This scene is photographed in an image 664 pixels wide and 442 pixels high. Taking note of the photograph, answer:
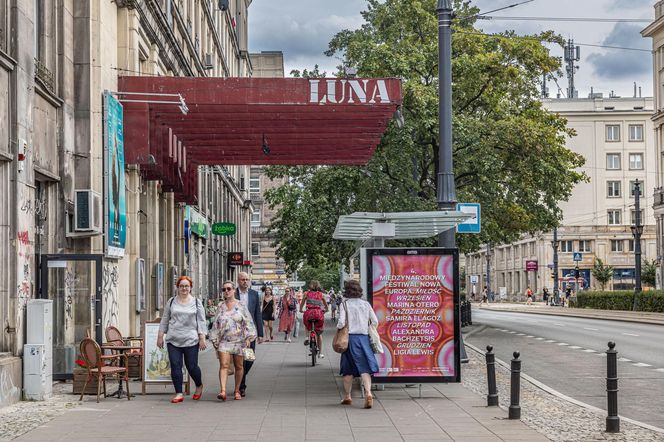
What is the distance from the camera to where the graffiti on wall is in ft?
58.0

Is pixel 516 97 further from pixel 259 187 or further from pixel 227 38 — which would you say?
pixel 259 187

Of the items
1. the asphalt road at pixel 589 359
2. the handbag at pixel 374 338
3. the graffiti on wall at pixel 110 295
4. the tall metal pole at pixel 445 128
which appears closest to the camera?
the handbag at pixel 374 338

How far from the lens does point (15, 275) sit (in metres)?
13.3

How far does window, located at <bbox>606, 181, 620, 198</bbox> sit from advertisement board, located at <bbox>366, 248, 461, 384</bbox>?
8918cm

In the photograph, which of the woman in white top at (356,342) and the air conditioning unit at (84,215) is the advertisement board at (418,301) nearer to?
the woman in white top at (356,342)

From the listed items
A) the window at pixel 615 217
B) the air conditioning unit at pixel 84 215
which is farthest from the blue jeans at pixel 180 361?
the window at pixel 615 217

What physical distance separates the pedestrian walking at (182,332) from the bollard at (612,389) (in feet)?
17.6

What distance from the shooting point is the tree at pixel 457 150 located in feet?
109

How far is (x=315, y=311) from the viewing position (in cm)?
2122

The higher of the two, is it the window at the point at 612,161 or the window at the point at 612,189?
the window at the point at 612,161

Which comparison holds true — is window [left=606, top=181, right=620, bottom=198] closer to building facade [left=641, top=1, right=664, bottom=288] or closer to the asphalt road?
building facade [left=641, top=1, right=664, bottom=288]

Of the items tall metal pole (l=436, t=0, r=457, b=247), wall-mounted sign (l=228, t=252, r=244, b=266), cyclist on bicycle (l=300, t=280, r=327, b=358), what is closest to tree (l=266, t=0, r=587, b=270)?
cyclist on bicycle (l=300, t=280, r=327, b=358)

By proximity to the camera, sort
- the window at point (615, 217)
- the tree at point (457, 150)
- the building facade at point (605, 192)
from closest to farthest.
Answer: the tree at point (457, 150)
the building facade at point (605, 192)
the window at point (615, 217)

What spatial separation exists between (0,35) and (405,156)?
2145 centimetres
